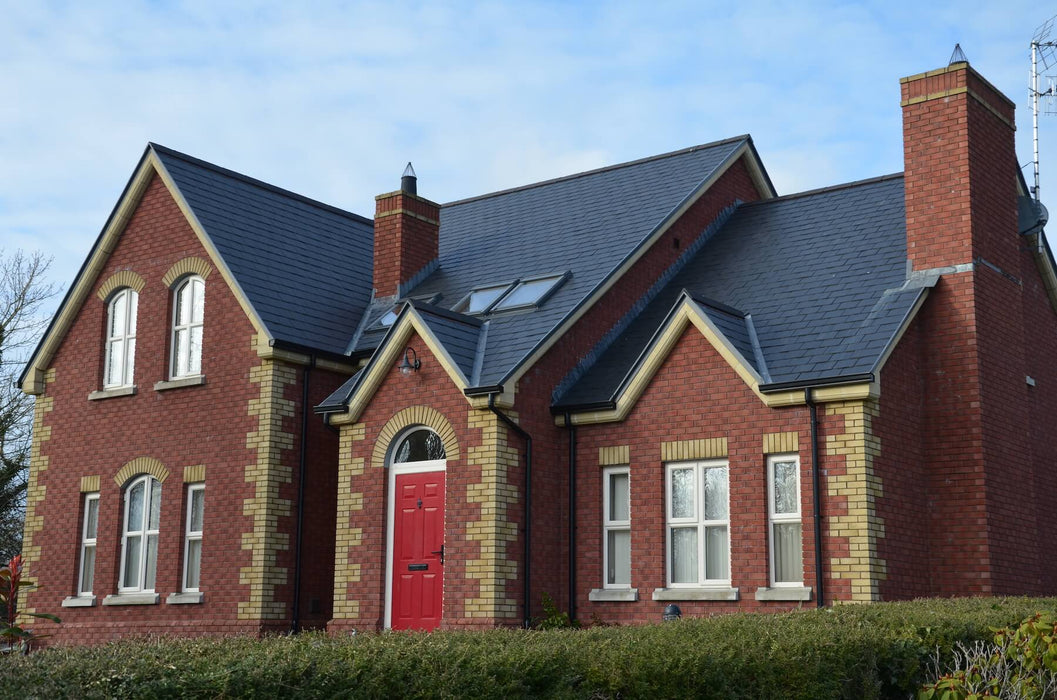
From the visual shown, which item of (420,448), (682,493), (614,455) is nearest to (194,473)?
(420,448)

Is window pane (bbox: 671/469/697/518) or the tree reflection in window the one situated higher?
the tree reflection in window

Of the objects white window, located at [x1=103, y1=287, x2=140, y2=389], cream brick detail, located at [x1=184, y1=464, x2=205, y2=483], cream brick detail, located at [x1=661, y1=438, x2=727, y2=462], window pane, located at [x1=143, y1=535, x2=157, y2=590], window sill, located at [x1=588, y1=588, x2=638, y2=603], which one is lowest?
window sill, located at [x1=588, y1=588, x2=638, y2=603]

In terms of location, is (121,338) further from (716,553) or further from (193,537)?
(716,553)

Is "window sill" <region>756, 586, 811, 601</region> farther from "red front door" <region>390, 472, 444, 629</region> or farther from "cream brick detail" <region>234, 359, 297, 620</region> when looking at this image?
"cream brick detail" <region>234, 359, 297, 620</region>

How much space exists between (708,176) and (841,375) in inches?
309

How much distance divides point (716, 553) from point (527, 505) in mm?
2780

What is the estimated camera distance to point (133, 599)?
19.9 metres

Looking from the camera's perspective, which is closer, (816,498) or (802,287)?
(816,498)

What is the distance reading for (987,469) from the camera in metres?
16.5

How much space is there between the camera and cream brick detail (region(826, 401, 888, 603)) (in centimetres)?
1491

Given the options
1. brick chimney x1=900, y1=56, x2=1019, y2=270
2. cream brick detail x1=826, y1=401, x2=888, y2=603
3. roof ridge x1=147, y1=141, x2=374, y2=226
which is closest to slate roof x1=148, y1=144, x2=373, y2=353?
roof ridge x1=147, y1=141, x2=374, y2=226

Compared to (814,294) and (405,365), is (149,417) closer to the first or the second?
(405,365)

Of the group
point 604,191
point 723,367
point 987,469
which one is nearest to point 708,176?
point 604,191

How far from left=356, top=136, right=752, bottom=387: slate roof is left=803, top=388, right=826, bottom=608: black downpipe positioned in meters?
4.13
